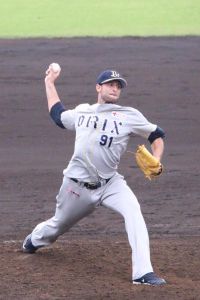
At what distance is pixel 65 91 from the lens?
607 inches

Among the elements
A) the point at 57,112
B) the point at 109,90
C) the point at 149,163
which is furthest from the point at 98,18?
the point at 149,163

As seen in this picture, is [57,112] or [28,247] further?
[28,247]

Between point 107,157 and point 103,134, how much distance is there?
18 cm

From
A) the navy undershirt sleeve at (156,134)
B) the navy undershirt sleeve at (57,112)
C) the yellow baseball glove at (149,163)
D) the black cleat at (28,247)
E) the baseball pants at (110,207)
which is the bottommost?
the black cleat at (28,247)

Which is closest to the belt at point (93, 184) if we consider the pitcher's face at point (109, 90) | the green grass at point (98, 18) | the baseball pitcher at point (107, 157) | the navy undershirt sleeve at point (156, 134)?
the baseball pitcher at point (107, 157)

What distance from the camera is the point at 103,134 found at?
323 inches

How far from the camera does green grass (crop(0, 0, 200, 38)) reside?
19.0m

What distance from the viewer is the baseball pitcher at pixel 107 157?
320 inches

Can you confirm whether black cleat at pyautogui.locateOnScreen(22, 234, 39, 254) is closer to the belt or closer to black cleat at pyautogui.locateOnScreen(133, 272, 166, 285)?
the belt

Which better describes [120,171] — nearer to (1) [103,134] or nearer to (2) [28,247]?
(2) [28,247]

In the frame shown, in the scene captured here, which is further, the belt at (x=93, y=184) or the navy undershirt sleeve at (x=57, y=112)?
the navy undershirt sleeve at (x=57, y=112)

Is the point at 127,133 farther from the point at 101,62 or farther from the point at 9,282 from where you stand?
the point at 101,62

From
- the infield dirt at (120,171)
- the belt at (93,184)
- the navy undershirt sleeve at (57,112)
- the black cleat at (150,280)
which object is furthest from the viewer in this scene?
the navy undershirt sleeve at (57,112)

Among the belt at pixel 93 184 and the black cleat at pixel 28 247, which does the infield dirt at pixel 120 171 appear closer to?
the black cleat at pixel 28 247
